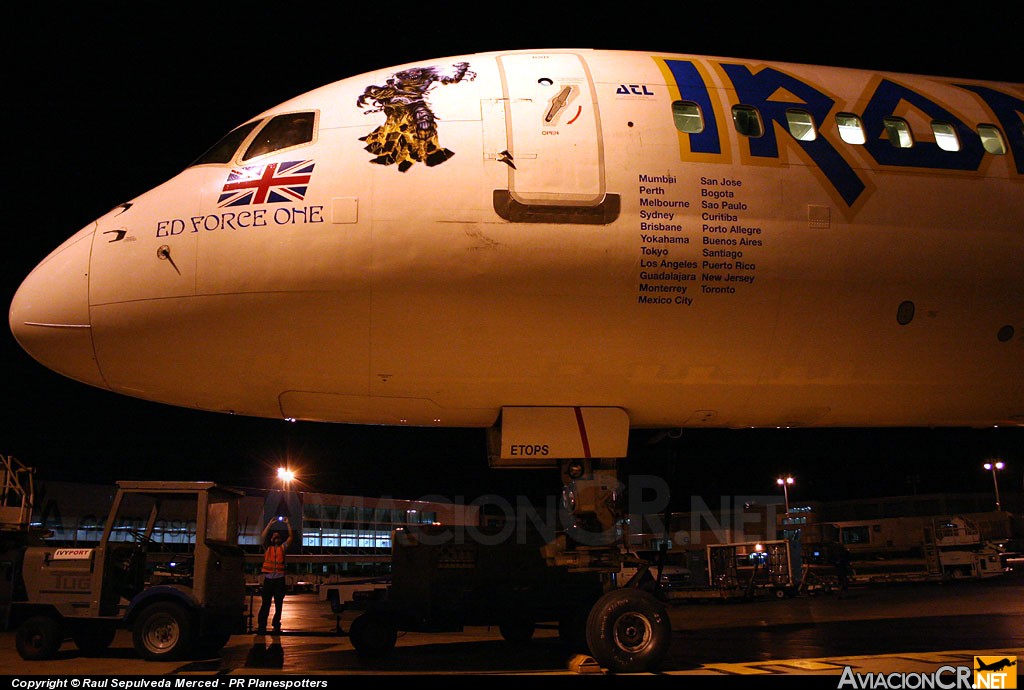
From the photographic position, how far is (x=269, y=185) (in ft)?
23.8

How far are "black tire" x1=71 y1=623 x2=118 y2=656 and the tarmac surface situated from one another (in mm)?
145

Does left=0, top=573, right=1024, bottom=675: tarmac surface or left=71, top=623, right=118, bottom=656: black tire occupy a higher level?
left=71, top=623, right=118, bottom=656: black tire

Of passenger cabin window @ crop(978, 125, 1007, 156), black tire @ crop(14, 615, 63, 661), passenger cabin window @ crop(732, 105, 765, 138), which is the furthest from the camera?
black tire @ crop(14, 615, 63, 661)

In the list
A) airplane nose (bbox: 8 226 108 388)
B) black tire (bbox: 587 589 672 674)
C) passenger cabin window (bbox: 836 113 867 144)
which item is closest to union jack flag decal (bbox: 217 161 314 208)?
airplane nose (bbox: 8 226 108 388)

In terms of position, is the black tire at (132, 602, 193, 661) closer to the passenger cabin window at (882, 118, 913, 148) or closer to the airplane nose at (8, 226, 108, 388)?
the airplane nose at (8, 226, 108, 388)

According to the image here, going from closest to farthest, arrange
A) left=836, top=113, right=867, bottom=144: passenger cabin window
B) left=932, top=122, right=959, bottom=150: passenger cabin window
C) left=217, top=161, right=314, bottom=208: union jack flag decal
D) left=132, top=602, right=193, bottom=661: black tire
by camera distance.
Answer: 1. left=217, top=161, right=314, bottom=208: union jack flag decal
2. left=836, top=113, right=867, bottom=144: passenger cabin window
3. left=932, top=122, right=959, bottom=150: passenger cabin window
4. left=132, top=602, right=193, bottom=661: black tire

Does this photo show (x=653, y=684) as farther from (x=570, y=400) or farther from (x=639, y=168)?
(x=639, y=168)

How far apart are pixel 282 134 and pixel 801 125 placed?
17.3 feet

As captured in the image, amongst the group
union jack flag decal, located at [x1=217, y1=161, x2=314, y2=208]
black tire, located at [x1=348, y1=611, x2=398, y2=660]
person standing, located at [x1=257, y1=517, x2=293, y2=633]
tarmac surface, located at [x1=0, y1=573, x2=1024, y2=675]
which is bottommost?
tarmac surface, located at [x1=0, y1=573, x2=1024, y2=675]

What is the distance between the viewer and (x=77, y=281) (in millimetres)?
7266

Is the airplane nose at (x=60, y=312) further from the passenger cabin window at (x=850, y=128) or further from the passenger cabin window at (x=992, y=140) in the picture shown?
the passenger cabin window at (x=992, y=140)

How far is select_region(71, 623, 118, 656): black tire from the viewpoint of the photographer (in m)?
9.82

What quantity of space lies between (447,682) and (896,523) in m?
33.0

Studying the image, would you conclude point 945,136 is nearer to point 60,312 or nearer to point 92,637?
point 60,312
